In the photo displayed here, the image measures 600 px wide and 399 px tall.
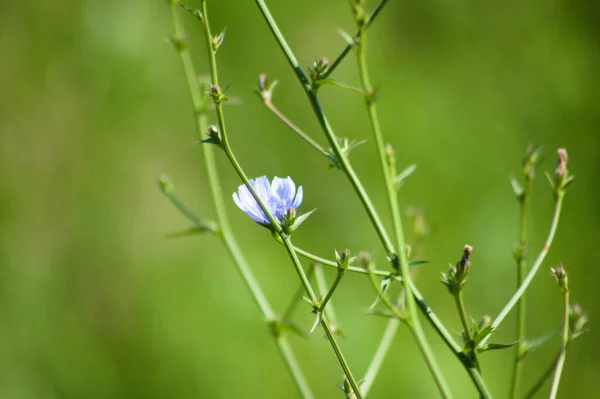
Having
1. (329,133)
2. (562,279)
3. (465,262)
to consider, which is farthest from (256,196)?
(562,279)

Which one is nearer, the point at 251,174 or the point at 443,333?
the point at 443,333

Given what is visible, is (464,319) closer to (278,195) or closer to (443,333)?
(443,333)

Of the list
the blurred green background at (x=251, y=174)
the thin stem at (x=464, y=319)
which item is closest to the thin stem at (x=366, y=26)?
the thin stem at (x=464, y=319)

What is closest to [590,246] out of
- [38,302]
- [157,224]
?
[157,224]

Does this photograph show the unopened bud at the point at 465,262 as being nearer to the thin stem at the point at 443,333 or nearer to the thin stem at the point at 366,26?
the thin stem at the point at 443,333

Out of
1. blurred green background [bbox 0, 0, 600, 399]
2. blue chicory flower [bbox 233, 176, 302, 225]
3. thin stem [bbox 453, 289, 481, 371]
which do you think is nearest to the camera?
thin stem [bbox 453, 289, 481, 371]

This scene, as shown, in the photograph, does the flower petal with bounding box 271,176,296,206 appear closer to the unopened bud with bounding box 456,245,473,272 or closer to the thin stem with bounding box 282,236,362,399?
→ the thin stem with bounding box 282,236,362,399

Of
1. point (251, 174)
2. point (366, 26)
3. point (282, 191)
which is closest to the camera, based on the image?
point (366, 26)

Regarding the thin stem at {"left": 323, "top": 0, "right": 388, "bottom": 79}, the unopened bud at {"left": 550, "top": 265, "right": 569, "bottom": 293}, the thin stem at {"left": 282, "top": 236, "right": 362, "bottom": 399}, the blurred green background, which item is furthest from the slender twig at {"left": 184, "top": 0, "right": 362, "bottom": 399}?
the blurred green background


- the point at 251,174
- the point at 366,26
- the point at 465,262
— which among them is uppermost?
the point at 251,174

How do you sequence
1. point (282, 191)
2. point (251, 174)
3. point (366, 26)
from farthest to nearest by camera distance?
1. point (251, 174)
2. point (282, 191)
3. point (366, 26)
